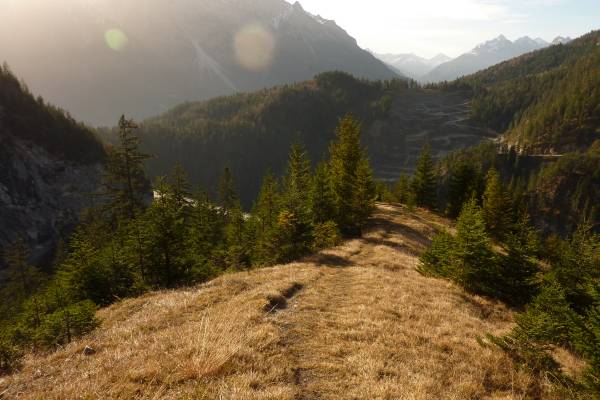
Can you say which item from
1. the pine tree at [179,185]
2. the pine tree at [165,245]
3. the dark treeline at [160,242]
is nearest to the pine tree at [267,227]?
the dark treeline at [160,242]

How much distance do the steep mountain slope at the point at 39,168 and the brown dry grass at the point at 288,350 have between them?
5744 cm

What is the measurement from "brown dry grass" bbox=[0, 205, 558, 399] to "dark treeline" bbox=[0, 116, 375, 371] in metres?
3.74

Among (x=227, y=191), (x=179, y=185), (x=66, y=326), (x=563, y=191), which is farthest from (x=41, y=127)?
(x=563, y=191)

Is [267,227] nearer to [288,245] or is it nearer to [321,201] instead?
[321,201]

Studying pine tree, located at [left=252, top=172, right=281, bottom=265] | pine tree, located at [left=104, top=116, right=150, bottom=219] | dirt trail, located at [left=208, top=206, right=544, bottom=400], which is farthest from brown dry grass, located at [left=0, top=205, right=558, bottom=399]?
pine tree, located at [left=104, top=116, right=150, bottom=219]

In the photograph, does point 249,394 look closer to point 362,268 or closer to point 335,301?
point 335,301

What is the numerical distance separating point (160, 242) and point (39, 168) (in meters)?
74.6

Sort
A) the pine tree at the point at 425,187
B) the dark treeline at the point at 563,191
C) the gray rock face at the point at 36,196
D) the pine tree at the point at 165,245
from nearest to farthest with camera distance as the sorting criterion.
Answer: the pine tree at the point at 165,245 < the pine tree at the point at 425,187 < the gray rock face at the point at 36,196 < the dark treeline at the point at 563,191

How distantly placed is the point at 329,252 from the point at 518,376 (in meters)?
17.5

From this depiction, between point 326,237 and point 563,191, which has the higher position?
point 326,237

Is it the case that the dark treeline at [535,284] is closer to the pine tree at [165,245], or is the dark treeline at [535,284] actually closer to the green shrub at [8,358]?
the green shrub at [8,358]

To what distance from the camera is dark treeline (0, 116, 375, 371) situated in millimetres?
16172

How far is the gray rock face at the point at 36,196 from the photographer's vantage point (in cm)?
6626

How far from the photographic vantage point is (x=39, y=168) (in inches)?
3007
